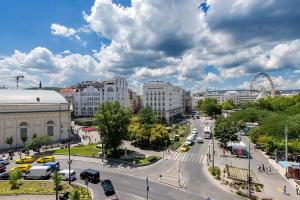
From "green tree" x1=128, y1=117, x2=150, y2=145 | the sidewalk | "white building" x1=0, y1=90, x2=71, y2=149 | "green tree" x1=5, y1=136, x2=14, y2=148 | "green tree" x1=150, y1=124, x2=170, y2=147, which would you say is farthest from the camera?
"white building" x1=0, y1=90, x2=71, y2=149

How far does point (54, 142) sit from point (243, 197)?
A: 60.3 meters

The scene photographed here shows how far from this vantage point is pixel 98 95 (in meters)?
131

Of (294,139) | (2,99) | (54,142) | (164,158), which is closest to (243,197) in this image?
(164,158)

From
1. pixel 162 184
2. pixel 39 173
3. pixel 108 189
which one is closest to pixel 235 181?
pixel 162 184

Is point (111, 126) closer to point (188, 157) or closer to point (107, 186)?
point (107, 186)

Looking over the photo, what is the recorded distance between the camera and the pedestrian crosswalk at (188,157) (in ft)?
167

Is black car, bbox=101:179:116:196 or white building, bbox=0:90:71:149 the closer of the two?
black car, bbox=101:179:116:196

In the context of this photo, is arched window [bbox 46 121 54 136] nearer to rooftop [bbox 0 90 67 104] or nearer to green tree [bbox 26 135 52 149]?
rooftop [bbox 0 90 67 104]

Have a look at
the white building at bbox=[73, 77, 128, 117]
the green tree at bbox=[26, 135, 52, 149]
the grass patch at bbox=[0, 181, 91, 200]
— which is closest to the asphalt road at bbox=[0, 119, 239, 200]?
the grass patch at bbox=[0, 181, 91, 200]

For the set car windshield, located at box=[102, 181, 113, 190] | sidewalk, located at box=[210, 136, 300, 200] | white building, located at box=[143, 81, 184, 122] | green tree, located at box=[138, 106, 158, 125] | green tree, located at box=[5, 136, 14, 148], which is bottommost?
sidewalk, located at box=[210, 136, 300, 200]

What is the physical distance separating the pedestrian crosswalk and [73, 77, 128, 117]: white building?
7592cm

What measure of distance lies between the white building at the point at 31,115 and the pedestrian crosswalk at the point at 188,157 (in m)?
41.2

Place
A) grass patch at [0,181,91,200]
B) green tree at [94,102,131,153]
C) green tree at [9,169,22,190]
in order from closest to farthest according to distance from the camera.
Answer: grass patch at [0,181,91,200], green tree at [9,169,22,190], green tree at [94,102,131,153]

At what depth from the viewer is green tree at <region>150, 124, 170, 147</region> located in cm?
5912
